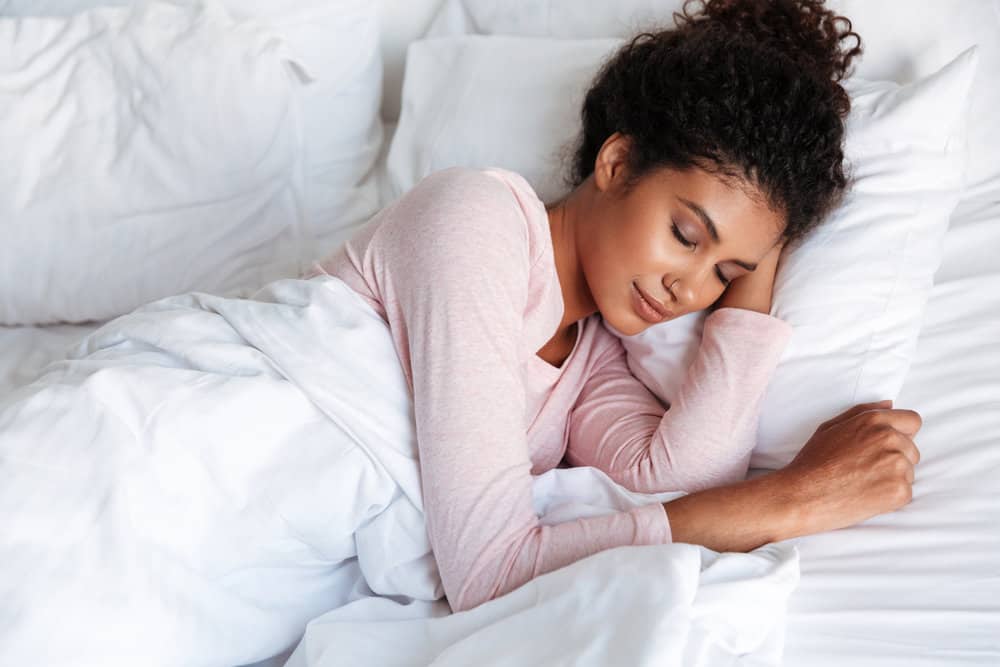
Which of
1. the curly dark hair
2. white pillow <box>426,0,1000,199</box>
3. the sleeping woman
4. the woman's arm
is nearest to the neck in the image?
the sleeping woman

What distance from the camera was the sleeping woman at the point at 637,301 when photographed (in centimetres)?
96

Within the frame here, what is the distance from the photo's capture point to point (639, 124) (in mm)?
1180

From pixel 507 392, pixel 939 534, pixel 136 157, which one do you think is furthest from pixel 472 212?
pixel 136 157

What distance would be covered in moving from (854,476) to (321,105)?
3.47 ft

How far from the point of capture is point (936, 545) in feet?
3.20

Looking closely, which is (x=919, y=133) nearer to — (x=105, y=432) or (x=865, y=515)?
(x=865, y=515)

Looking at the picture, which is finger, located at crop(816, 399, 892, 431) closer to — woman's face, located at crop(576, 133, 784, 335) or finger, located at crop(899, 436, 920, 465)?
finger, located at crop(899, 436, 920, 465)

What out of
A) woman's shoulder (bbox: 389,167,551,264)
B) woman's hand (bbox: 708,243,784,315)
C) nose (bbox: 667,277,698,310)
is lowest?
woman's hand (bbox: 708,243,784,315)

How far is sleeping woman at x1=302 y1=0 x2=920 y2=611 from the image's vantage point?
0.96 meters

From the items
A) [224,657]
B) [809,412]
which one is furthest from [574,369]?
[224,657]

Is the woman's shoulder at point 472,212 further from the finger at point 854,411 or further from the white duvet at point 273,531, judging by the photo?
the finger at point 854,411

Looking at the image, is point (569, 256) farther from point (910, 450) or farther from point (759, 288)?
point (910, 450)

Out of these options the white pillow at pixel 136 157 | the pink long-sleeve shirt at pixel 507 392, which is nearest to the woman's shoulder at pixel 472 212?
the pink long-sleeve shirt at pixel 507 392

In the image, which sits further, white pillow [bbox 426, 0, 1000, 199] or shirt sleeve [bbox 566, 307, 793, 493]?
white pillow [bbox 426, 0, 1000, 199]
